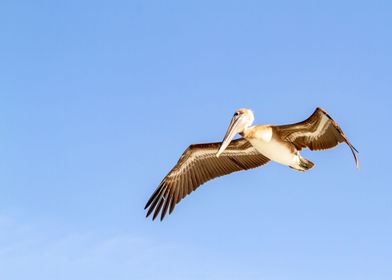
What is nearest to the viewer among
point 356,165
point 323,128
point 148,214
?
point 356,165

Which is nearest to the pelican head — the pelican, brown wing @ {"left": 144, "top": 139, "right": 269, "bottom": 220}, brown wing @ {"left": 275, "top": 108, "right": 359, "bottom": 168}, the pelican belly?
the pelican

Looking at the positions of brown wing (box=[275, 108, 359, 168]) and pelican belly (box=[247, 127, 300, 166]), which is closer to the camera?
brown wing (box=[275, 108, 359, 168])

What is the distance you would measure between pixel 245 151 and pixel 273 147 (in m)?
2.25

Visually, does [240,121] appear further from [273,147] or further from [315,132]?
[315,132]

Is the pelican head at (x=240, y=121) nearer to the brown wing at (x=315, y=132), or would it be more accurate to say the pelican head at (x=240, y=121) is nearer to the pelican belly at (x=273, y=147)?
the pelican belly at (x=273, y=147)

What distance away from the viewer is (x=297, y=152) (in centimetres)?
1627

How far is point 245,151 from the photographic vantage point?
18.2 m

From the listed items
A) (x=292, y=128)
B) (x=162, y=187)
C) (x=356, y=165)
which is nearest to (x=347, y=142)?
(x=356, y=165)

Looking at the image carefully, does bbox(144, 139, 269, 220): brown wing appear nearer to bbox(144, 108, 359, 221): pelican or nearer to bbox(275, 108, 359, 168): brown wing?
bbox(144, 108, 359, 221): pelican

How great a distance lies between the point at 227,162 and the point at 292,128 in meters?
3.12

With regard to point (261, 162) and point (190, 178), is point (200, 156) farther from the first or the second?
point (261, 162)

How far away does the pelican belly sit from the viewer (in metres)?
15.8

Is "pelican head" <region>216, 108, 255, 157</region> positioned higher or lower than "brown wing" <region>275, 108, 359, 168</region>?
higher

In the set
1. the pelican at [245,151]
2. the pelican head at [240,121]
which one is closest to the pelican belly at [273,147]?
the pelican at [245,151]
